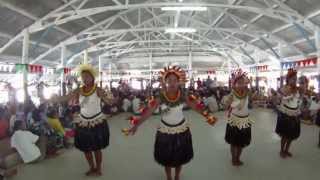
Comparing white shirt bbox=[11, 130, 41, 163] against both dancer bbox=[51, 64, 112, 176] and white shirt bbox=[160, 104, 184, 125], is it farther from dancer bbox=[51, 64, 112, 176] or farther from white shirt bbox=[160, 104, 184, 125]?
white shirt bbox=[160, 104, 184, 125]

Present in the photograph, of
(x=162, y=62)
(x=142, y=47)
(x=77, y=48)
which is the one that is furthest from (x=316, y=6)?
(x=162, y=62)

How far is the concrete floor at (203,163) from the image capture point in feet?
14.5

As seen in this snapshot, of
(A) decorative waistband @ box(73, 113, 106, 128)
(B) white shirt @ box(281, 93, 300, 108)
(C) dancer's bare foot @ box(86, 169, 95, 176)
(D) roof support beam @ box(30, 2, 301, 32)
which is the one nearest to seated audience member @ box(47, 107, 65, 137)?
(C) dancer's bare foot @ box(86, 169, 95, 176)

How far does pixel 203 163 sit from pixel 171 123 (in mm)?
1497

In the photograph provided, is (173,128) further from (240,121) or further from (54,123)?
(54,123)

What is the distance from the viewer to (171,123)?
12.5 ft

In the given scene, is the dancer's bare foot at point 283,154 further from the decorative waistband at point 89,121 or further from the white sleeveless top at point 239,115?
the decorative waistband at point 89,121

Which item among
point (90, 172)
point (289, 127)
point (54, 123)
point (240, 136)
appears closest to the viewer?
point (90, 172)

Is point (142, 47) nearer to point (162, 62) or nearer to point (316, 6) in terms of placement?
point (162, 62)

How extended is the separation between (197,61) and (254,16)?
49.1ft

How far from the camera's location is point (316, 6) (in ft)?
39.0

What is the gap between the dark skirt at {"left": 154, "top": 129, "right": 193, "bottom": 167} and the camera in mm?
3785

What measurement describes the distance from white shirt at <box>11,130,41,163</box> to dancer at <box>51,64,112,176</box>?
3.80 feet

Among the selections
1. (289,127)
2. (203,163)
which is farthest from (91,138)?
(289,127)
